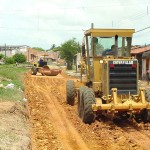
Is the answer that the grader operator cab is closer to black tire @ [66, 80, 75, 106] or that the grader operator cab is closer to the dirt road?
the dirt road

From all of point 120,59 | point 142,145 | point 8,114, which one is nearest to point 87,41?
point 120,59

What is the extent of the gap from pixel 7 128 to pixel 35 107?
23.5ft

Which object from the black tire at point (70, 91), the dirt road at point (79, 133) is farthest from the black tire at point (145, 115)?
the black tire at point (70, 91)

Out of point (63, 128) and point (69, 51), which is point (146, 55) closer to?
point (63, 128)

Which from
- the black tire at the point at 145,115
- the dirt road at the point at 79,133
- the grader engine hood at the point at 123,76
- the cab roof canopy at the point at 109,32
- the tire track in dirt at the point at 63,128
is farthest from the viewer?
the cab roof canopy at the point at 109,32

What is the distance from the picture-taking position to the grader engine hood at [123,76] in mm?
13039

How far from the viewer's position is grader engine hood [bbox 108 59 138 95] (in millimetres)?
13039

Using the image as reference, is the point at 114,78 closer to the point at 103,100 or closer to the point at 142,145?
the point at 103,100

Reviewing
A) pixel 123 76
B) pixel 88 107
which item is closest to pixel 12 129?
pixel 88 107

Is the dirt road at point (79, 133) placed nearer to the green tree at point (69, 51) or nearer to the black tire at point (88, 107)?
the black tire at point (88, 107)

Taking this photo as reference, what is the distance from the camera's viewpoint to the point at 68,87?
1683 centimetres

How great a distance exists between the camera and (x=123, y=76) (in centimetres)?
1314

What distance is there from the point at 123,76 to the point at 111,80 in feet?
1.37

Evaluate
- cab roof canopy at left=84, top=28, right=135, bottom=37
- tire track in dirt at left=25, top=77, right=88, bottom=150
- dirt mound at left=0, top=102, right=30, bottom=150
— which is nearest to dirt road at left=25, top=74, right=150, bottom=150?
tire track in dirt at left=25, top=77, right=88, bottom=150
